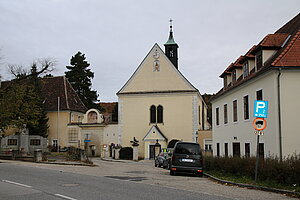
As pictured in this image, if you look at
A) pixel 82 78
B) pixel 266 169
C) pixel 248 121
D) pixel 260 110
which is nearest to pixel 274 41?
pixel 248 121

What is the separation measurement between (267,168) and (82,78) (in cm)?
5955

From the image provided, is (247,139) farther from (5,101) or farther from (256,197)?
(5,101)

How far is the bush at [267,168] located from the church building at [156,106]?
28.2 meters

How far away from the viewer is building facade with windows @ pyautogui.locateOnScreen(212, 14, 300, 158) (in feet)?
63.3

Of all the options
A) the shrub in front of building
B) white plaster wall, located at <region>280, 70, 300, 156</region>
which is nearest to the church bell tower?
white plaster wall, located at <region>280, 70, 300, 156</region>

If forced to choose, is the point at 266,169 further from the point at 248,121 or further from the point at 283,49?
the point at 248,121

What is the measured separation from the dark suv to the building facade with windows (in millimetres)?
2511

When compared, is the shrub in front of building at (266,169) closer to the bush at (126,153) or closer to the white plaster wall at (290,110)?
the white plaster wall at (290,110)

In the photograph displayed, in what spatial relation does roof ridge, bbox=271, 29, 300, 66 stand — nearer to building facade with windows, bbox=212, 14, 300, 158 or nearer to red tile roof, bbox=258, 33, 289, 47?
building facade with windows, bbox=212, 14, 300, 158

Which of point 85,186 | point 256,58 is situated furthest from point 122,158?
point 85,186

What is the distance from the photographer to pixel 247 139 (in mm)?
23719

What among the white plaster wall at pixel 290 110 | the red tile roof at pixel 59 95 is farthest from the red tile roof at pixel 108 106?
the white plaster wall at pixel 290 110

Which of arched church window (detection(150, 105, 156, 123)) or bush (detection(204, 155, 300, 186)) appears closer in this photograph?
bush (detection(204, 155, 300, 186))

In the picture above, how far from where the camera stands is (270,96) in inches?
791
